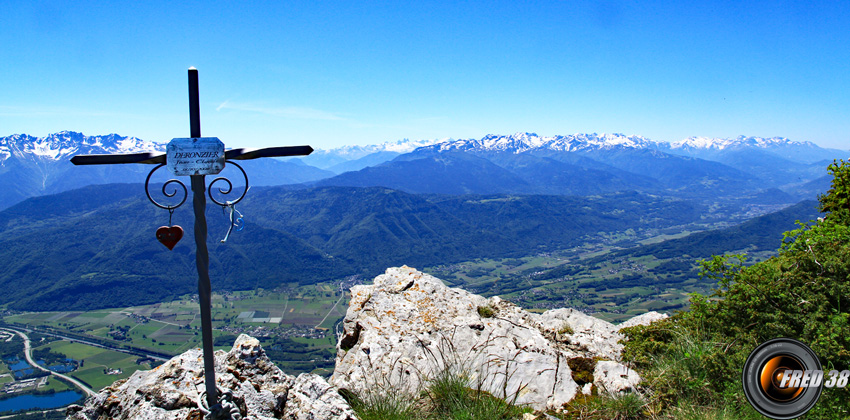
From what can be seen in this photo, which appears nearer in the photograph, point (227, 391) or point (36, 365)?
point (227, 391)

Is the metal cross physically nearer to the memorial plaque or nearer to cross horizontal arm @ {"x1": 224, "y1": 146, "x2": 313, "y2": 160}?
cross horizontal arm @ {"x1": 224, "y1": 146, "x2": 313, "y2": 160}

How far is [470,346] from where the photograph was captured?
7.89 meters

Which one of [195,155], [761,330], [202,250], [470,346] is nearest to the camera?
[195,155]

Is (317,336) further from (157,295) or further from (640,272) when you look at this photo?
(640,272)

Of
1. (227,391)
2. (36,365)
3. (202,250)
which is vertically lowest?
(36,365)

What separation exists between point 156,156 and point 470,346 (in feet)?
20.2

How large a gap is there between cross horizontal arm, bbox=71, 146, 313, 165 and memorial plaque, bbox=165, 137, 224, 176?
206 millimetres

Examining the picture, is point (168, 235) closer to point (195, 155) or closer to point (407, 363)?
point (195, 155)

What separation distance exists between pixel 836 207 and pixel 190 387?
49.0 feet

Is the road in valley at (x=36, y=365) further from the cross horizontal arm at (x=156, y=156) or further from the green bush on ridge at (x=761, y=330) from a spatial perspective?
the green bush on ridge at (x=761, y=330)

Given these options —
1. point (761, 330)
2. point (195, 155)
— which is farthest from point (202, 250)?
point (761, 330)

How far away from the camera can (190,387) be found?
16.6 feet

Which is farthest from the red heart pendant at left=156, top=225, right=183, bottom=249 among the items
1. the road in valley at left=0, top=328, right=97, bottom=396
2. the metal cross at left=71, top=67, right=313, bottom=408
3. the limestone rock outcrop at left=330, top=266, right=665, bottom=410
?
the road in valley at left=0, top=328, right=97, bottom=396

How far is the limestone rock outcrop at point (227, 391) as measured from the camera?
479cm
